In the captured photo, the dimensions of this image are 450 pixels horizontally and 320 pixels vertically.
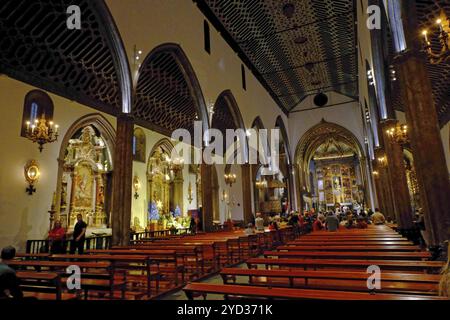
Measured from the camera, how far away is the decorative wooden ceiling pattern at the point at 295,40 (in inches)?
524

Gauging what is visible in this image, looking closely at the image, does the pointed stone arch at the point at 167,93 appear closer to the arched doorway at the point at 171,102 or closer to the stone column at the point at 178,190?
the arched doorway at the point at 171,102

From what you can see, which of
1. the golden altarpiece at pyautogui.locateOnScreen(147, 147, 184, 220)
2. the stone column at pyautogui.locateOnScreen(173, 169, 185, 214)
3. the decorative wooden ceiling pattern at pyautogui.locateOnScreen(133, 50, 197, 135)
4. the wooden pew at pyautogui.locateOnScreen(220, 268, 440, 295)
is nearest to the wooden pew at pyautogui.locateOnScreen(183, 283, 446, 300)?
the wooden pew at pyautogui.locateOnScreen(220, 268, 440, 295)

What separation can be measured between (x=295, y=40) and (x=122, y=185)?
1256cm

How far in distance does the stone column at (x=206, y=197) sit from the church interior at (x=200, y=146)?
0.18ft

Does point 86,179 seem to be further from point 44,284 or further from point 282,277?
point 282,277

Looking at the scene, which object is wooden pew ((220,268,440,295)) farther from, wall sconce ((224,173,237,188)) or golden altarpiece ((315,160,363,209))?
golden altarpiece ((315,160,363,209))

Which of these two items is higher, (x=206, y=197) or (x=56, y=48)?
(x=56, y=48)

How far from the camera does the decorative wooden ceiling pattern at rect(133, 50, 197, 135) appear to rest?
11.4m

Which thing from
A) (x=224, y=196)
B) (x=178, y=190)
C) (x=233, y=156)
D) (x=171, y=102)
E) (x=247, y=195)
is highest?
(x=171, y=102)

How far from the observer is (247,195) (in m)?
14.6

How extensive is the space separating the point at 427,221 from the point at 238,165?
45.9 feet

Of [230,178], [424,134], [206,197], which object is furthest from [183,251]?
[230,178]

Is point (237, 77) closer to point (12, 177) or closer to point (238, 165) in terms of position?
point (238, 165)

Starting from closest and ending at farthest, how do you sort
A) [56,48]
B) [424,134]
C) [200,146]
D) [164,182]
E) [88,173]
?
[424,134], [56,48], [88,173], [200,146], [164,182]
